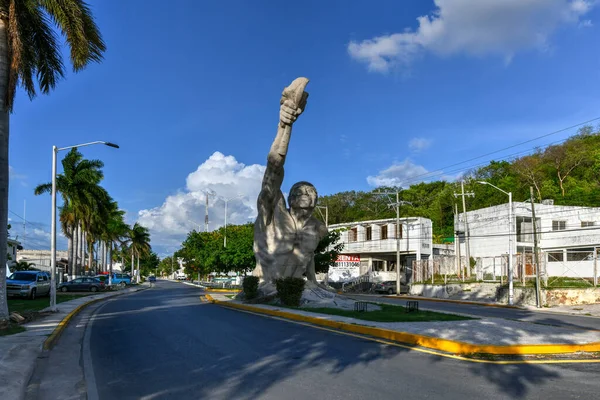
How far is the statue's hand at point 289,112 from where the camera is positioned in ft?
72.8

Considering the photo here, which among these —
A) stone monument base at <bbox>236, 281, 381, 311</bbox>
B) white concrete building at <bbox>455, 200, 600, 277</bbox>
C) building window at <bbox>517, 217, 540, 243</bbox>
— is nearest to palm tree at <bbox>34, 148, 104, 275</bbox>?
stone monument base at <bbox>236, 281, 381, 311</bbox>

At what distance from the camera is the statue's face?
2403cm

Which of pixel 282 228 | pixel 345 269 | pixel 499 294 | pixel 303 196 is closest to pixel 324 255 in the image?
pixel 499 294

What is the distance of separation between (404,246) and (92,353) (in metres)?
48.5

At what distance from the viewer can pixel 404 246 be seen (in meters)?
56.5

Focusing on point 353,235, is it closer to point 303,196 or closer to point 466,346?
point 303,196

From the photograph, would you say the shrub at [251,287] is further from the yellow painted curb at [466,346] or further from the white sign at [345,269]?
the white sign at [345,269]

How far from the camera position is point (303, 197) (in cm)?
2405

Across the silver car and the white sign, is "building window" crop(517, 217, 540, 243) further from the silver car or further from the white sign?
the silver car

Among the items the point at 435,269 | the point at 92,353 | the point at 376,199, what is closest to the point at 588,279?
the point at 435,269

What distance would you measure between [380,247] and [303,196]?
34.6 m

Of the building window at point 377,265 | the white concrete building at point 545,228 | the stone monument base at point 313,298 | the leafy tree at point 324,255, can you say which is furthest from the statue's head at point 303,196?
the building window at point 377,265

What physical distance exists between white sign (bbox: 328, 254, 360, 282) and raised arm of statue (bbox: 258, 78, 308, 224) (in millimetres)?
33500

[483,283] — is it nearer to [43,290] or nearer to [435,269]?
[435,269]
